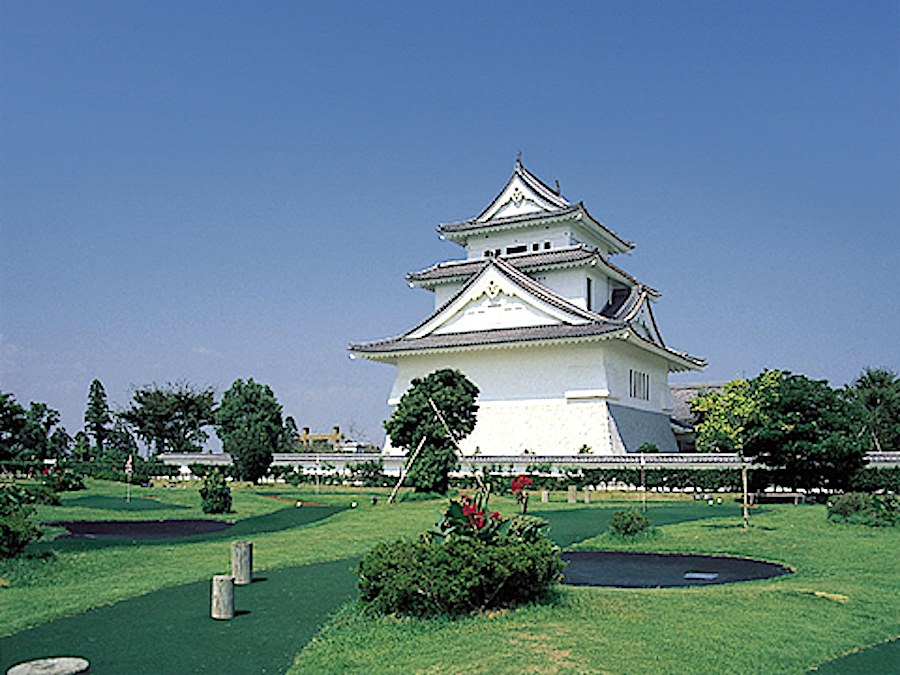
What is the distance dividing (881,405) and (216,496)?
162 feet

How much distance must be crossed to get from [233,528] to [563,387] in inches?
988

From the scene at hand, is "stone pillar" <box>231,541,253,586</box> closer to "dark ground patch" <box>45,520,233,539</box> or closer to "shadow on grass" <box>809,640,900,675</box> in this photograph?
"dark ground patch" <box>45,520,233,539</box>

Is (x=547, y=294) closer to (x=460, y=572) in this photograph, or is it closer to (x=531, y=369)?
(x=531, y=369)

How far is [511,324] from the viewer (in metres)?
45.0

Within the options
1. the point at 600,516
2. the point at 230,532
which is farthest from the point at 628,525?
the point at 230,532

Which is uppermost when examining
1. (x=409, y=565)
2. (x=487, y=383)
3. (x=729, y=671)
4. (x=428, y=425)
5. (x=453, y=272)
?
(x=453, y=272)

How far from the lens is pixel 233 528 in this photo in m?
20.8

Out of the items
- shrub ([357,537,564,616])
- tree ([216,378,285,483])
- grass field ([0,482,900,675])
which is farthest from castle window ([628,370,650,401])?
shrub ([357,537,564,616])

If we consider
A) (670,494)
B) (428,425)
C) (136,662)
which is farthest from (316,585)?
(670,494)

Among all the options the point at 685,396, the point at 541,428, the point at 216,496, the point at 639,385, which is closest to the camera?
the point at 216,496

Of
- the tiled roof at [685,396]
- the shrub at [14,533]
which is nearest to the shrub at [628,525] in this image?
the shrub at [14,533]

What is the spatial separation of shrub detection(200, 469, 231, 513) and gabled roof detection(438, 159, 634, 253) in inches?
1139

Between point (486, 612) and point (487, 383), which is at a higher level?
point (487, 383)

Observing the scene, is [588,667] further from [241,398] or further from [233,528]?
[241,398]
